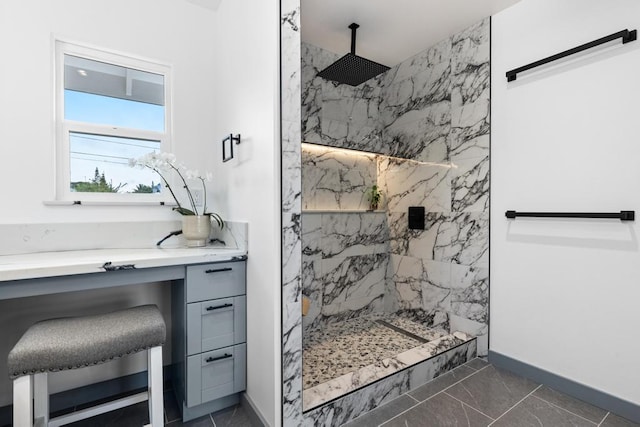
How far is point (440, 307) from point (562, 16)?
A: 7.07 feet

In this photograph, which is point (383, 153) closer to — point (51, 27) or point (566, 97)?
point (566, 97)

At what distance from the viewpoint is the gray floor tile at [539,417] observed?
1.53 m

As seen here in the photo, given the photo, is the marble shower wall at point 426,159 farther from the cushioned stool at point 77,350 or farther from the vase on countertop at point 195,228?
the cushioned stool at point 77,350

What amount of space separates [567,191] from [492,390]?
1.28 m

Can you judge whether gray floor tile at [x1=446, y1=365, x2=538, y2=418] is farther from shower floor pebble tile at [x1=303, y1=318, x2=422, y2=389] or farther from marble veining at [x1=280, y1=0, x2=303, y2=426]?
marble veining at [x1=280, y1=0, x2=303, y2=426]

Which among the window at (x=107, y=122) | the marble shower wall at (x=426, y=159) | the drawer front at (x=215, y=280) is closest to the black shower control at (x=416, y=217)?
the marble shower wall at (x=426, y=159)

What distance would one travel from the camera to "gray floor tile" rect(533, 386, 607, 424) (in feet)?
5.24

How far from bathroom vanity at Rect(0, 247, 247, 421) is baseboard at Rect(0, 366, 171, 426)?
1.04ft

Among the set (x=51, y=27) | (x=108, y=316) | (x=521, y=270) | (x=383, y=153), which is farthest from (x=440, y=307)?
(x=51, y=27)

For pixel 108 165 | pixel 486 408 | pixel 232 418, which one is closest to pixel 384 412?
pixel 486 408

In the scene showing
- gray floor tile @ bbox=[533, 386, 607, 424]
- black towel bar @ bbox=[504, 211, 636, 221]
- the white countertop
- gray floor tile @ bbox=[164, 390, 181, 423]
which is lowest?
gray floor tile @ bbox=[164, 390, 181, 423]

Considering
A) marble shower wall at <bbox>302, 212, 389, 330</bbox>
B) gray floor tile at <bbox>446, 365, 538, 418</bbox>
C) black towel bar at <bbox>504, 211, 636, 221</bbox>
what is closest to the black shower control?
marble shower wall at <bbox>302, 212, 389, 330</bbox>

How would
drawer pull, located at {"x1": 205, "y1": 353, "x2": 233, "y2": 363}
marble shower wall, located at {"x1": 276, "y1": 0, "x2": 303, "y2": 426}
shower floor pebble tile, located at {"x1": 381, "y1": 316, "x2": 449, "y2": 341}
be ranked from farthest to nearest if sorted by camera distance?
shower floor pebble tile, located at {"x1": 381, "y1": 316, "x2": 449, "y2": 341}, drawer pull, located at {"x1": 205, "y1": 353, "x2": 233, "y2": 363}, marble shower wall, located at {"x1": 276, "y1": 0, "x2": 303, "y2": 426}

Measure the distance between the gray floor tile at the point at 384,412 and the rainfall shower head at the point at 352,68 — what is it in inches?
89.2
